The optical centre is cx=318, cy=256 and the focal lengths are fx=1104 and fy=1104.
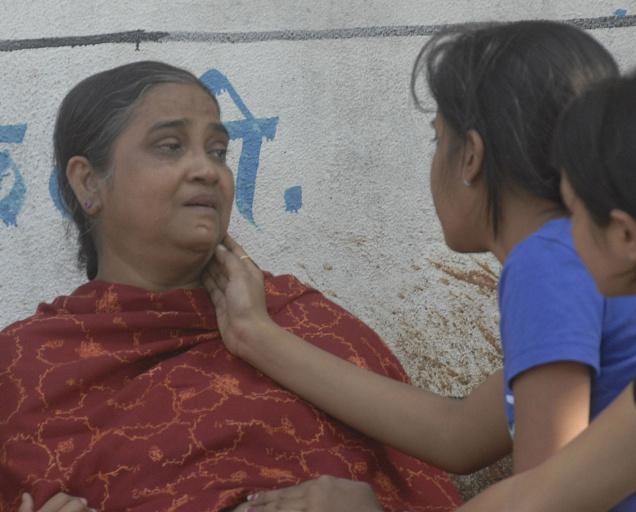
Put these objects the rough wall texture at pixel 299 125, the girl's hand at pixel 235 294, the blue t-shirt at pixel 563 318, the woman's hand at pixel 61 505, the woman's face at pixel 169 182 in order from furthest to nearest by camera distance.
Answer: the rough wall texture at pixel 299 125 → the woman's face at pixel 169 182 → the girl's hand at pixel 235 294 → the woman's hand at pixel 61 505 → the blue t-shirt at pixel 563 318

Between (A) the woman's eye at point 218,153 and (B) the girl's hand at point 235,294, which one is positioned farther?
(A) the woman's eye at point 218,153

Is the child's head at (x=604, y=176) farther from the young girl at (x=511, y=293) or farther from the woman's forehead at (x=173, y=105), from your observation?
the woman's forehead at (x=173, y=105)

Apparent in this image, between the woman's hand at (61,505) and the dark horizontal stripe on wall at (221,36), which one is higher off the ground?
the dark horizontal stripe on wall at (221,36)

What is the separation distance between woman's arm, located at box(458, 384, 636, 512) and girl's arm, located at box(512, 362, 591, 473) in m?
0.11

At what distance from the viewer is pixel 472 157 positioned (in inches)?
81.6

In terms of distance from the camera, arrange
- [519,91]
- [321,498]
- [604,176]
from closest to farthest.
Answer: [604,176]
[519,91]
[321,498]

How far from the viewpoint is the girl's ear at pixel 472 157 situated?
203 centimetres

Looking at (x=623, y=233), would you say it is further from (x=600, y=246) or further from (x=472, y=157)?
(x=472, y=157)

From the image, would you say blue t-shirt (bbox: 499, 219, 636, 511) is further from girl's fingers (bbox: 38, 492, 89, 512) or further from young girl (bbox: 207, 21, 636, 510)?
girl's fingers (bbox: 38, 492, 89, 512)

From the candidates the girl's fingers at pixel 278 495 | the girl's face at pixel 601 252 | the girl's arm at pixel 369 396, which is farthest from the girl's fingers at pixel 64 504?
the girl's face at pixel 601 252

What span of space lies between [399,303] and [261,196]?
1.81ft

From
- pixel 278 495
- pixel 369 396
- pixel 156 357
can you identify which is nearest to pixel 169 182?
pixel 156 357

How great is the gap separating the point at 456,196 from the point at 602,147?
0.53 meters

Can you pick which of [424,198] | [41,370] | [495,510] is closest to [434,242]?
[424,198]
